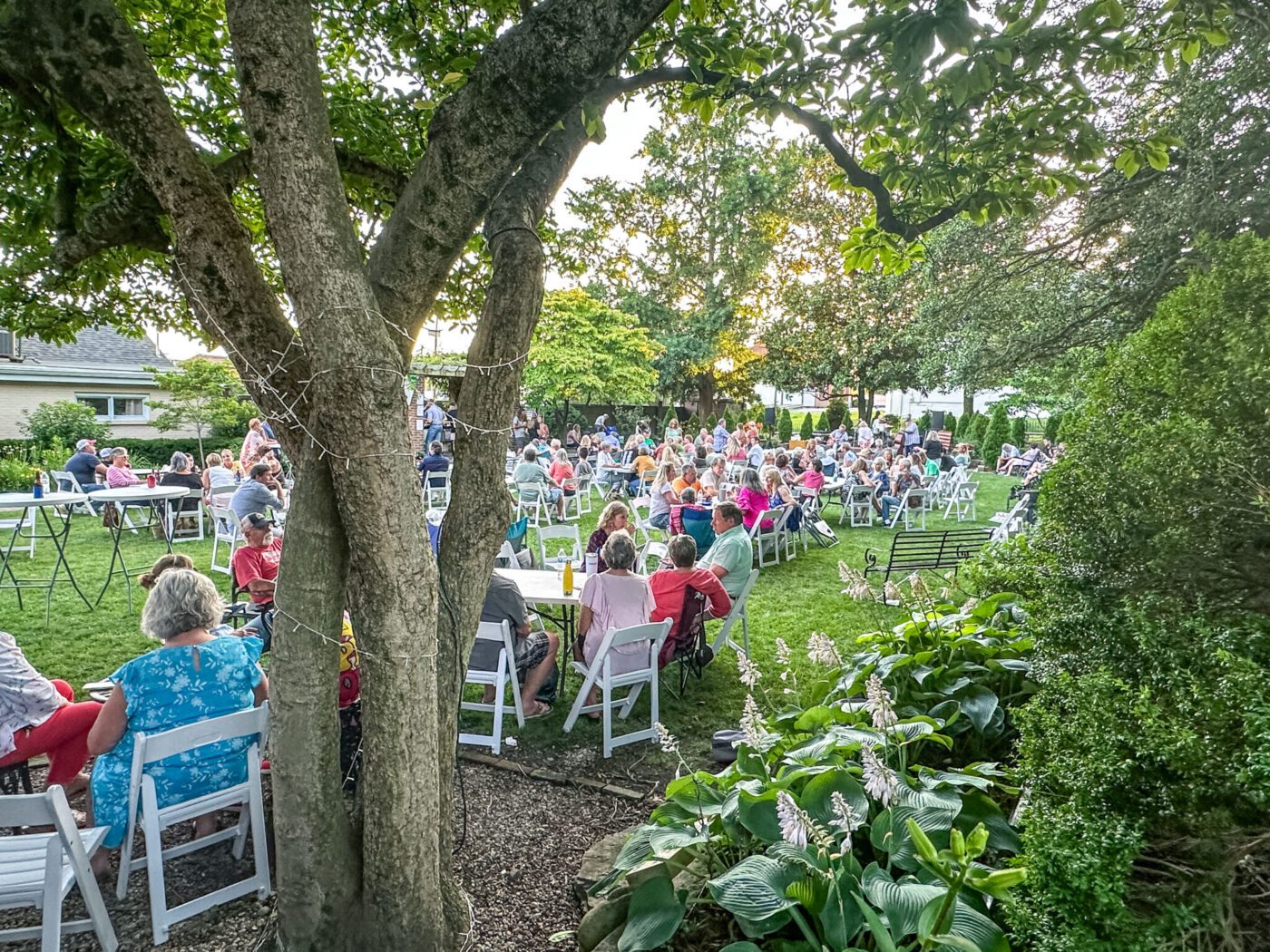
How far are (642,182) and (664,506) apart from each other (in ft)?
70.8

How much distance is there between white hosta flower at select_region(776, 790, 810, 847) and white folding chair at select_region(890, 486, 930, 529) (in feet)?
37.7

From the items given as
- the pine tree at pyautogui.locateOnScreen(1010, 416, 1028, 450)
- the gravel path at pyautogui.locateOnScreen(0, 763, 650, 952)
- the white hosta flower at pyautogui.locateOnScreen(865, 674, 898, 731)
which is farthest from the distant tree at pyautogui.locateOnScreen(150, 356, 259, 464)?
the pine tree at pyautogui.locateOnScreen(1010, 416, 1028, 450)

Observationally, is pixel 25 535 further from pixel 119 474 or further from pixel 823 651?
pixel 823 651

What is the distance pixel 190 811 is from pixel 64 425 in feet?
68.9

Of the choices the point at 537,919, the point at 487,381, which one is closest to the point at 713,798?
the point at 537,919

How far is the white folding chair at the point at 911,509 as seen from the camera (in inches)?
508

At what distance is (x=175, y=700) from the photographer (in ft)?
10.2

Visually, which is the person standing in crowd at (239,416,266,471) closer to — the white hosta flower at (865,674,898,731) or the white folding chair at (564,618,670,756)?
the white folding chair at (564,618,670,756)

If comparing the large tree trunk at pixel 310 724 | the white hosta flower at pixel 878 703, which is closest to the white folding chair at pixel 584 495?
the large tree trunk at pixel 310 724

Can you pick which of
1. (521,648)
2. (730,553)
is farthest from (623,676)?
(730,553)

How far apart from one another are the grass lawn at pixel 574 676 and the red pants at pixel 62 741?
2198 millimetres

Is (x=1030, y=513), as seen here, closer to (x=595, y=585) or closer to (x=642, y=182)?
(x=595, y=585)

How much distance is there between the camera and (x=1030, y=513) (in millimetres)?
10938

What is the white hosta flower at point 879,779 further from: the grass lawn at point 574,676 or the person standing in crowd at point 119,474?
the person standing in crowd at point 119,474
